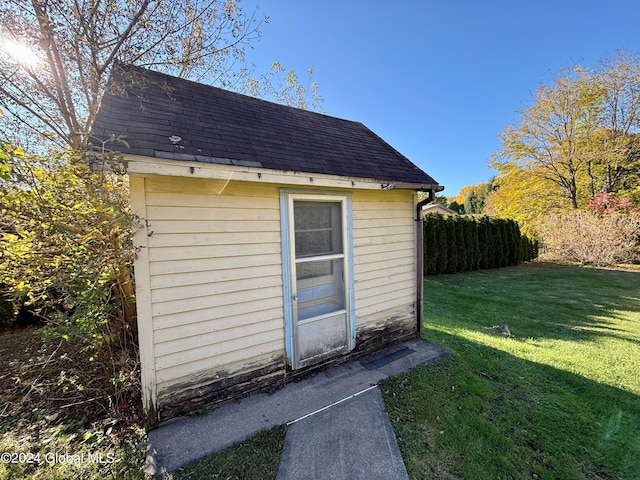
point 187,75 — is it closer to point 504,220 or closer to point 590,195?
point 504,220

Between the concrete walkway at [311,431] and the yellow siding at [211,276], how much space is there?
0.41 meters

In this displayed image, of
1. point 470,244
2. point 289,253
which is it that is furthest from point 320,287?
point 470,244

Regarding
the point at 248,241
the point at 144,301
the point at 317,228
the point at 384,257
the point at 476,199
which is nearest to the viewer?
the point at 144,301

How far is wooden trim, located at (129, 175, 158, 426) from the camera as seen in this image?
7.89ft

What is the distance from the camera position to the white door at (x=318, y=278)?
3.31 meters

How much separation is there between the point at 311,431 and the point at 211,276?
1782 millimetres

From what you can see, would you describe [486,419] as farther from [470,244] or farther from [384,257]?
[470,244]

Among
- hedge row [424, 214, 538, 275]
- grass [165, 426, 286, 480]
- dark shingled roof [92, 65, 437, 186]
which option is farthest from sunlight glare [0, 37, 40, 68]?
hedge row [424, 214, 538, 275]

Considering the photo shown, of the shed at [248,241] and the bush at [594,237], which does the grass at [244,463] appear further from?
the bush at [594,237]

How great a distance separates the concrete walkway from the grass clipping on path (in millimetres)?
203

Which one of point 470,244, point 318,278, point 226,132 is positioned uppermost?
point 226,132

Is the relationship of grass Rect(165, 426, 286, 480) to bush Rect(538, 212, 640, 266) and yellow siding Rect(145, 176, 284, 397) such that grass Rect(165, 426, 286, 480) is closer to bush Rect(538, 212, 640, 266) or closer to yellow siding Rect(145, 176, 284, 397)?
yellow siding Rect(145, 176, 284, 397)

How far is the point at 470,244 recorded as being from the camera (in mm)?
12828

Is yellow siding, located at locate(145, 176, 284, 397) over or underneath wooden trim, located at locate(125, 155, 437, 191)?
underneath
